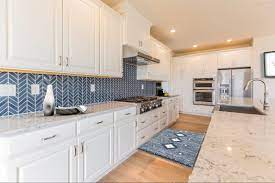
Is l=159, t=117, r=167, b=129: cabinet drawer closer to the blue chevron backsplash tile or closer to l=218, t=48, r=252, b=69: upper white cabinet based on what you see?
the blue chevron backsplash tile

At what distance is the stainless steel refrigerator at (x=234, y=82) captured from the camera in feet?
14.9

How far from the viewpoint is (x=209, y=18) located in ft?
10.1

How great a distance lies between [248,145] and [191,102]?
511 cm

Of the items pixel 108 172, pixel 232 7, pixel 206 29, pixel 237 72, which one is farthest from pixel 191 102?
pixel 108 172

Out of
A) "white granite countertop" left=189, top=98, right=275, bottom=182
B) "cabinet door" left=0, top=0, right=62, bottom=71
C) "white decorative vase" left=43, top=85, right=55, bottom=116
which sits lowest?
"white granite countertop" left=189, top=98, right=275, bottom=182

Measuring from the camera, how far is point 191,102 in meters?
5.59

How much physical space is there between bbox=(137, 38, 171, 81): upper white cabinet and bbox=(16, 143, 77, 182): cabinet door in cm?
243

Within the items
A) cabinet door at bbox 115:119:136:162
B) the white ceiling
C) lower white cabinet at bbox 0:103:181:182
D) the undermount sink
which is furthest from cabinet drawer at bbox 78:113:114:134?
the white ceiling

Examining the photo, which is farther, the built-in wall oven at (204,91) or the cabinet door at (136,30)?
the built-in wall oven at (204,91)

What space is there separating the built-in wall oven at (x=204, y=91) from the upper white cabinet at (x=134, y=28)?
9.71 ft

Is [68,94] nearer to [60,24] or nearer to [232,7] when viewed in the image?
[60,24]

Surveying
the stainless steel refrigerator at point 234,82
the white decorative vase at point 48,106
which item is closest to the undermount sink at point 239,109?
the white decorative vase at point 48,106

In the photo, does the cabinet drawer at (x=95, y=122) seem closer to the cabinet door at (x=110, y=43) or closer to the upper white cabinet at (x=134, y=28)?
the cabinet door at (x=110, y=43)

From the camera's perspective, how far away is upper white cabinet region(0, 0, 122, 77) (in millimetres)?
1230
